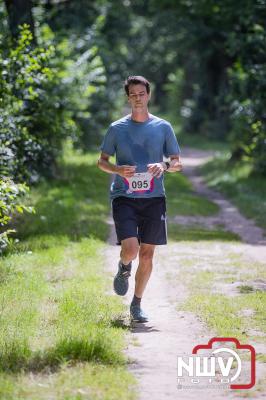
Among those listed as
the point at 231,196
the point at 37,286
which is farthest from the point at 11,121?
the point at 231,196

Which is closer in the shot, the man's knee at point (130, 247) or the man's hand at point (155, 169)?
the man's hand at point (155, 169)

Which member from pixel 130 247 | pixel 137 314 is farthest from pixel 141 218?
pixel 137 314

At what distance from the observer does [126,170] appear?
7.18 m

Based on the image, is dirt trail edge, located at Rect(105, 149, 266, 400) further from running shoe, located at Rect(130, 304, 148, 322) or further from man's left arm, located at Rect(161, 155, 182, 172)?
man's left arm, located at Rect(161, 155, 182, 172)

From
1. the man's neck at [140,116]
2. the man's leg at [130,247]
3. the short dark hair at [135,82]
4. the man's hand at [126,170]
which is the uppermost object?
the short dark hair at [135,82]

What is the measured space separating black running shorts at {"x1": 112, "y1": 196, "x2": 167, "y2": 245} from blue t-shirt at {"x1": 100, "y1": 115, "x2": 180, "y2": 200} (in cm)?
8

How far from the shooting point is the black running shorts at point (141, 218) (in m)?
7.46

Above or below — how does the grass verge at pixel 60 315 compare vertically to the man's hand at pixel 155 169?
below

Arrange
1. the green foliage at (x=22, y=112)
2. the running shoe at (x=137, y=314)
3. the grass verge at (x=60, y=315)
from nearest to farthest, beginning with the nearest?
the grass verge at (x=60, y=315) → the running shoe at (x=137, y=314) → the green foliage at (x=22, y=112)

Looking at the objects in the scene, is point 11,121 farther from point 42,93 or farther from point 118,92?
point 118,92

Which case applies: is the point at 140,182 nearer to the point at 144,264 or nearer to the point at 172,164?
the point at 172,164

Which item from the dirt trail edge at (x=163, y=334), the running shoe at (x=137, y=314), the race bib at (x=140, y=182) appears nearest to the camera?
the dirt trail edge at (x=163, y=334)

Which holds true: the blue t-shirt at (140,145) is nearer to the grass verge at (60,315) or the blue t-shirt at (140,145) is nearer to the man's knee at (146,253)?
the man's knee at (146,253)

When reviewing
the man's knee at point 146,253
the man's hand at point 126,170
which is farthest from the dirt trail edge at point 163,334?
the man's hand at point 126,170
